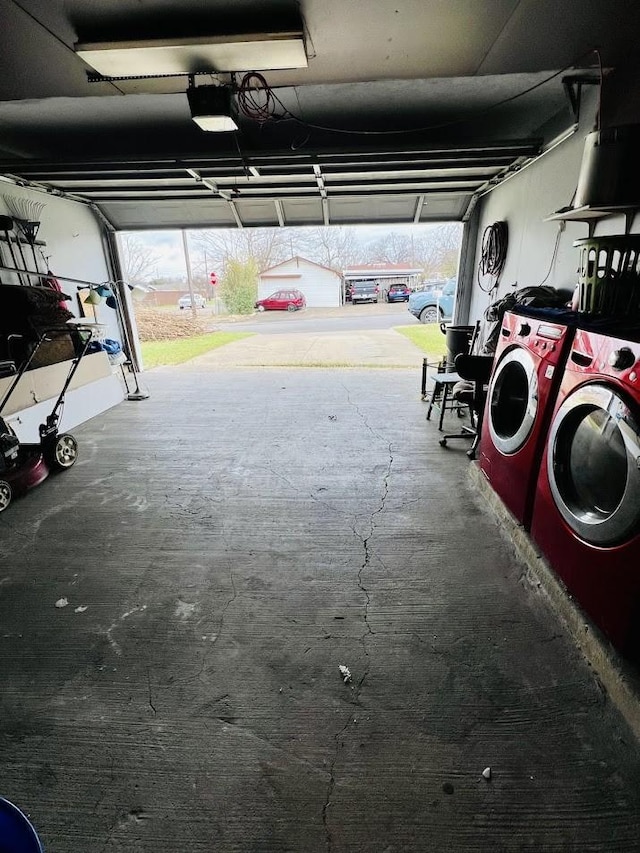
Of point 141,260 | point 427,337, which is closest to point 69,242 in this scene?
point 427,337

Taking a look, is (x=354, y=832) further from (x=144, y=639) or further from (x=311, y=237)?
(x=311, y=237)

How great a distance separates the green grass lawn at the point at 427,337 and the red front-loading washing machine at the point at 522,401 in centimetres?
490

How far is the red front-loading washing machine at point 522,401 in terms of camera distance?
1.88 m

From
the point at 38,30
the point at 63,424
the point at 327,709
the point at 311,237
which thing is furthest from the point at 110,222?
the point at 311,237

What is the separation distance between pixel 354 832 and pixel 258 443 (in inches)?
116

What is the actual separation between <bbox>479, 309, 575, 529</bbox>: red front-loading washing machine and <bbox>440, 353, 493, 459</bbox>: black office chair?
612 millimetres

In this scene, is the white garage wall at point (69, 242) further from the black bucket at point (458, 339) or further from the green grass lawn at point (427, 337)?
the green grass lawn at point (427, 337)

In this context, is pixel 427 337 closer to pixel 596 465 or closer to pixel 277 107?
pixel 277 107

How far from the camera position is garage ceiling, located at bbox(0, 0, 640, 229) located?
1.82 meters

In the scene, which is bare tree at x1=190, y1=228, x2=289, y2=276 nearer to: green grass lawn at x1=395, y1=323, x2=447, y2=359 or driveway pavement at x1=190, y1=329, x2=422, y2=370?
driveway pavement at x1=190, y1=329, x2=422, y2=370

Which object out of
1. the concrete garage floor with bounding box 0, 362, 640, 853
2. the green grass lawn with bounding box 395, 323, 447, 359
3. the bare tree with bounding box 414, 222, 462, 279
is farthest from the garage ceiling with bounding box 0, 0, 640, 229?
the bare tree with bounding box 414, 222, 462, 279

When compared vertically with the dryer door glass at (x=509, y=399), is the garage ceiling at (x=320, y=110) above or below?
above

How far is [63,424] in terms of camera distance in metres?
4.30

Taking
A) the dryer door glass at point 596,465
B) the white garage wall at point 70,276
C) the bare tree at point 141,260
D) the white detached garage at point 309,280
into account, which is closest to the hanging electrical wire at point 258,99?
the dryer door glass at point 596,465
